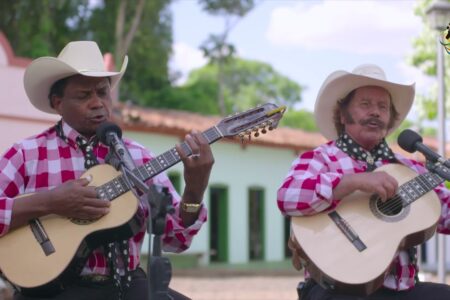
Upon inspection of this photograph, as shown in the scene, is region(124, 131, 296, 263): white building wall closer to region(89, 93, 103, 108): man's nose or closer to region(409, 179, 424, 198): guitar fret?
region(89, 93, 103, 108): man's nose

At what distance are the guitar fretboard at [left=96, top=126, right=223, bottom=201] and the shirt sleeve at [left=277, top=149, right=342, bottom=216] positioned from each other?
0.53 m

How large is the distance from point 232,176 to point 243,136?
1608 cm

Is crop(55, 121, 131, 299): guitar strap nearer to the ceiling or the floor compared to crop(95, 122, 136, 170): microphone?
nearer to the floor

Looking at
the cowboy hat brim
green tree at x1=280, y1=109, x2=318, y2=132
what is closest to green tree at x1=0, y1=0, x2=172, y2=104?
the cowboy hat brim

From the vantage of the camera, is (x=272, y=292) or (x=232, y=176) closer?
(x=272, y=292)

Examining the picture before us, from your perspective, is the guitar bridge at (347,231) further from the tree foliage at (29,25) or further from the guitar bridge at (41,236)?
the tree foliage at (29,25)

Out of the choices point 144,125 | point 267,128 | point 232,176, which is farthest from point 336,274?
point 232,176

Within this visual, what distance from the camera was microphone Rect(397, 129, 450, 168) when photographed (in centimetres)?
363

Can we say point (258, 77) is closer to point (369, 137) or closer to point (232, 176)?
point (232, 176)

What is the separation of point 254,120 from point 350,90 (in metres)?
0.77

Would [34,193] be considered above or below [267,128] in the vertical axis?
below

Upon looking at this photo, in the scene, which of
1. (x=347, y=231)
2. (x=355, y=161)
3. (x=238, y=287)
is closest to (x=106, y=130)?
(x=347, y=231)

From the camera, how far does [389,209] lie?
3754 millimetres

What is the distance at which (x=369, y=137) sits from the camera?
3.89 metres
